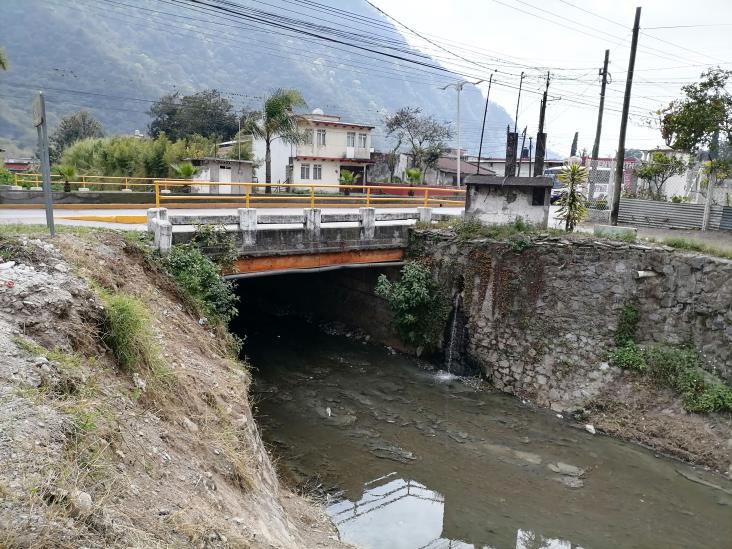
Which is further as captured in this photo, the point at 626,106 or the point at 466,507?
the point at 626,106

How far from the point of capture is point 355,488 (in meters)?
10.7

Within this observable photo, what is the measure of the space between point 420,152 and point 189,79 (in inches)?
5371

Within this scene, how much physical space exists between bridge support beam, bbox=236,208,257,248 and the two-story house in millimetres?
28490

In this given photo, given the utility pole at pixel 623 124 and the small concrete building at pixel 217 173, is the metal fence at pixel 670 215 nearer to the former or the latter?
the utility pole at pixel 623 124

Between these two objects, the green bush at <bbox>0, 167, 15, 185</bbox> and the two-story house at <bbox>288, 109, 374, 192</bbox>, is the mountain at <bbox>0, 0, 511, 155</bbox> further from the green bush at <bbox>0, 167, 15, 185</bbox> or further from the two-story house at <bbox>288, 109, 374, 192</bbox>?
the green bush at <bbox>0, 167, 15, 185</bbox>

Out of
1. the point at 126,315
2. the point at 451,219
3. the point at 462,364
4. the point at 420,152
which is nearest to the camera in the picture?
the point at 126,315

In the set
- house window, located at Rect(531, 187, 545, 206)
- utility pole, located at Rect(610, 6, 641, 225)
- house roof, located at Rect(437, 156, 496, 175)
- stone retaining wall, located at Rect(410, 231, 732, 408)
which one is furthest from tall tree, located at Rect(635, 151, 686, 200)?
house roof, located at Rect(437, 156, 496, 175)

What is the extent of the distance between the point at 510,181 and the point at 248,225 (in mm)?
8349

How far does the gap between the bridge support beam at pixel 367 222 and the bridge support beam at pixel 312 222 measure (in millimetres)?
1630

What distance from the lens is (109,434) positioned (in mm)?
5336

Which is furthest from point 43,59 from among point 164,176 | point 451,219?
point 451,219

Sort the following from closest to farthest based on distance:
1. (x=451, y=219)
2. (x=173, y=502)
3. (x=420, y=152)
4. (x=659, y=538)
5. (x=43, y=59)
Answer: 1. (x=173, y=502)
2. (x=659, y=538)
3. (x=451, y=219)
4. (x=420, y=152)
5. (x=43, y=59)

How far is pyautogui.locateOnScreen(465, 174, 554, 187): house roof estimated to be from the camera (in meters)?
16.9

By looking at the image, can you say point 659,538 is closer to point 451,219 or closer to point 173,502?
point 173,502
